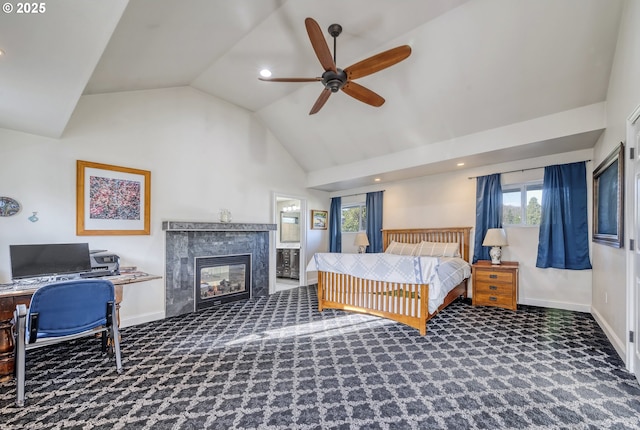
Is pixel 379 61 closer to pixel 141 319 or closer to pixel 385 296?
pixel 385 296

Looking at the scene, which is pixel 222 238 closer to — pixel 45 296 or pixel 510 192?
pixel 45 296

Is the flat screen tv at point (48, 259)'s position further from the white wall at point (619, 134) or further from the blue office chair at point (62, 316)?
the white wall at point (619, 134)

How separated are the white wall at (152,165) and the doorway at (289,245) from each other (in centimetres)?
72

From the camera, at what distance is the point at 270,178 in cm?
581

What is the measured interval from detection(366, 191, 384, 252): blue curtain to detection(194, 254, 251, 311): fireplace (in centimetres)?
278

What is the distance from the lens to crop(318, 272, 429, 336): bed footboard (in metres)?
3.47

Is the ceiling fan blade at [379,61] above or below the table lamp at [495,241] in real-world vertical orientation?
above

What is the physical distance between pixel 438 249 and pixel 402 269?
2.07 metres

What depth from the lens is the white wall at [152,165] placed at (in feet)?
10.3

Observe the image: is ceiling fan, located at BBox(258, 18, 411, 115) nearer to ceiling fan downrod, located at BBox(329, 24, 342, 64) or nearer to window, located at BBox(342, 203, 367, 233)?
ceiling fan downrod, located at BBox(329, 24, 342, 64)

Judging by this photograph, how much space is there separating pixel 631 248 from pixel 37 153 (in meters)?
6.04

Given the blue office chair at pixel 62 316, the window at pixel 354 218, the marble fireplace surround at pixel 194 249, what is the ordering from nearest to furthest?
1. the blue office chair at pixel 62 316
2. the marble fireplace surround at pixel 194 249
3. the window at pixel 354 218

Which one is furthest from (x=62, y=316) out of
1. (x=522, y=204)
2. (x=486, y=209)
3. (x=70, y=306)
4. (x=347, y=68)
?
(x=522, y=204)

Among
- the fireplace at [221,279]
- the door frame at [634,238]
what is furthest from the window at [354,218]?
the door frame at [634,238]
